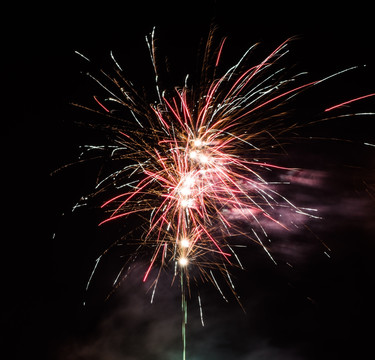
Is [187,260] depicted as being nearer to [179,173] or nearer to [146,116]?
[179,173]

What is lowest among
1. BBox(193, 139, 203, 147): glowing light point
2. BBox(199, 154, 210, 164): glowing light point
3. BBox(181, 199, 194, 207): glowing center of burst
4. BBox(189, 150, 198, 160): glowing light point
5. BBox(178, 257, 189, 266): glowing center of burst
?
BBox(178, 257, 189, 266): glowing center of burst

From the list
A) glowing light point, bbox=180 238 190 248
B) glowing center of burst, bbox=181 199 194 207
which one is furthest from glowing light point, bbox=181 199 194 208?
glowing light point, bbox=180 238 190 248

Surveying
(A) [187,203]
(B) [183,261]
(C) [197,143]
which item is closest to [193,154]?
(C) [197,143]

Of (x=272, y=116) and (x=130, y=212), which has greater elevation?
(x=272, y=116)

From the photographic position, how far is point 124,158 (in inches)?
316

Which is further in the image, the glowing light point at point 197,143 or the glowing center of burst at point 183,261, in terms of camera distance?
the glowing center of burst at point 183,261

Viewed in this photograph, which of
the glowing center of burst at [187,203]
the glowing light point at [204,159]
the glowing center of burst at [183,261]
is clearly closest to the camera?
the glowing light point at [204,159]

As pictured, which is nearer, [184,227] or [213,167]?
[213,167]

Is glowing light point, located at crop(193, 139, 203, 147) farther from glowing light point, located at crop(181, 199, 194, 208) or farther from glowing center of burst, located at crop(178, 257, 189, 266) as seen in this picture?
glowing center of burst, located at crop(178, 257, 189, 266)

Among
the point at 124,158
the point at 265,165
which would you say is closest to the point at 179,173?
the point at 124,158

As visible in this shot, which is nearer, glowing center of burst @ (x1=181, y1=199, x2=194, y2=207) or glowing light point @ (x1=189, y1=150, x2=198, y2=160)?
glowing light point @ (x1=189, y1=150, x2=198, y2=160)

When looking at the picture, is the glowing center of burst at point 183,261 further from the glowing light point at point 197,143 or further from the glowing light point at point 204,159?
the glowing light point at point 197,143

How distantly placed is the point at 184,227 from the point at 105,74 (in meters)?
3.68

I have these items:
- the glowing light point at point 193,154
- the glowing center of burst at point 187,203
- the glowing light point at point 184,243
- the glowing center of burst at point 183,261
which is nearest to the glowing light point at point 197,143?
the glowing light point at point 193,154
